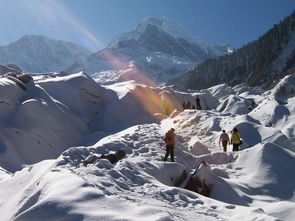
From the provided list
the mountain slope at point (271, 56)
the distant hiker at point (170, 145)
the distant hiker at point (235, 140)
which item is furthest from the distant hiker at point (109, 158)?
the mountain slope at point (271, 56)

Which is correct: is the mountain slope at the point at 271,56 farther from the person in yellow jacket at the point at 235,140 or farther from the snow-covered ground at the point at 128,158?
the person in yellow jacket at the point at 235,140

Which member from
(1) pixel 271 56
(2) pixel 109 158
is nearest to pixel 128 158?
(2) pixel 109 158

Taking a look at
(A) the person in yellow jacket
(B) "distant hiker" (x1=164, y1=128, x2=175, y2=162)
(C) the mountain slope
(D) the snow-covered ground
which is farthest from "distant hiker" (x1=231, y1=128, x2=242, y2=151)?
(C) the mountain slope

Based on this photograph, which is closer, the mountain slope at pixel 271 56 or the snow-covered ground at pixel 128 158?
the snow-covered ground at pixel 128 158

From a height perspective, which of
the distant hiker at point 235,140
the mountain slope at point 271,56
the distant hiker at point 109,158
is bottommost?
the distant hiker at point 109,158

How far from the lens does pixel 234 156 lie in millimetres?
24469

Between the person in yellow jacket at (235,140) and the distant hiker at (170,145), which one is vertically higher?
the person in yellow jacket at (235,140)

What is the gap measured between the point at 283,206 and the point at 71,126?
25.9m

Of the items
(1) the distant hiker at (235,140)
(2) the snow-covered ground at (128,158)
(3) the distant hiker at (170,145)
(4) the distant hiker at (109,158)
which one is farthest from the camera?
(1) the distant hiker at (235,140)

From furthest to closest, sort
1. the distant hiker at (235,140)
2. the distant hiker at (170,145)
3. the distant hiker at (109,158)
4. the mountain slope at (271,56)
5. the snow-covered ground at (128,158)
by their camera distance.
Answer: the mountain slope at (271,56) < the distant hiker at (235,140) < the distant hiker at (170,145) < the distant hiker at (109,158) < the snow-covered ground at (128,158)

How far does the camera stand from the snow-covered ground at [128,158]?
12.7 meters

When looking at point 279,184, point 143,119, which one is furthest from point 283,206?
point 143,119

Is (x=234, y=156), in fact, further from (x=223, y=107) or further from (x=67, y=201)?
(x=223, y=107)

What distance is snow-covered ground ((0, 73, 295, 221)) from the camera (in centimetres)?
1271
